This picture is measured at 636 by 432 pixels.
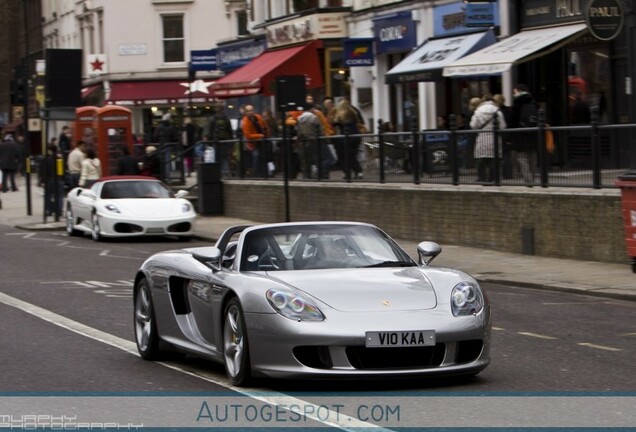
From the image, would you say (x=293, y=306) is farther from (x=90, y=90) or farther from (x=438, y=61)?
(x=90, y=90)

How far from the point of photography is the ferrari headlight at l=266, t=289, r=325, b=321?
9422 mm

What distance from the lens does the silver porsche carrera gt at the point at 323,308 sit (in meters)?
9.34

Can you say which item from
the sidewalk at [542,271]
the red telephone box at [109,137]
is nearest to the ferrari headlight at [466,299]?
the sidewalk at [542,271]

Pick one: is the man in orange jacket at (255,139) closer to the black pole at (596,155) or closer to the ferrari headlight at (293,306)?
the black pole at (596,155)

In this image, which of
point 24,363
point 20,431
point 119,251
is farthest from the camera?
point 119,251

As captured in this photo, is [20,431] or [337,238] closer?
[20,431]

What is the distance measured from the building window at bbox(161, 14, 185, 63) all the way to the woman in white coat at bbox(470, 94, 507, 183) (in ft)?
139

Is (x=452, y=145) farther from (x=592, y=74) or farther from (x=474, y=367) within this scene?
(x=474, y=367)

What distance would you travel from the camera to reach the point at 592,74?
95.3 ft

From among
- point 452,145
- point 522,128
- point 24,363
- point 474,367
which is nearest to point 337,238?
point 474,367

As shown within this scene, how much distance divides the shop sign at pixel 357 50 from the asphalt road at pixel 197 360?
17769mm

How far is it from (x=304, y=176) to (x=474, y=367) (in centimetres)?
2181

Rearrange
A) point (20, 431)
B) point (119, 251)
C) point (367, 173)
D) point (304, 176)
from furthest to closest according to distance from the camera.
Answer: point (304, 176), point (367, 173), point (119, 251), point (20, 431)

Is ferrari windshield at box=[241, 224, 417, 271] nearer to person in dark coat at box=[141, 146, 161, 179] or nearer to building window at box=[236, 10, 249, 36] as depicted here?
person in dark coat at box=[141, 146, 161, 179]
